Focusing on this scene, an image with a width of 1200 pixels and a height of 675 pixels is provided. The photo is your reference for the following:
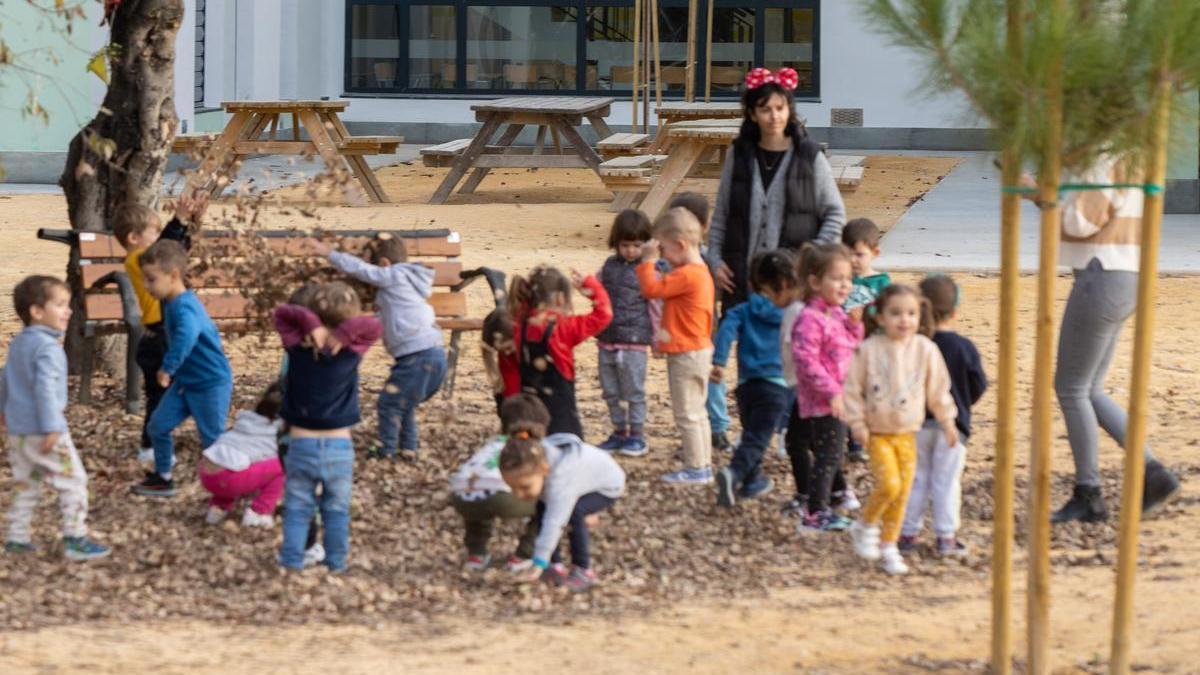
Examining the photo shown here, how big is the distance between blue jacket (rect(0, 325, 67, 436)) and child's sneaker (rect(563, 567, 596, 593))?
1.72 meters

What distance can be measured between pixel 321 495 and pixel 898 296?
6.41 feet

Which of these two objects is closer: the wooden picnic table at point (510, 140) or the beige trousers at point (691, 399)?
the beige trousers at point (691, 399)

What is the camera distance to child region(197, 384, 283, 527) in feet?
19.9

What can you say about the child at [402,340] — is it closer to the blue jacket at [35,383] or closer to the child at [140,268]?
the child at [140,268]

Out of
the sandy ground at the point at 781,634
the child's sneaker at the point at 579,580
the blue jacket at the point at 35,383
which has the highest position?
the blue jacket at the point at 35,383

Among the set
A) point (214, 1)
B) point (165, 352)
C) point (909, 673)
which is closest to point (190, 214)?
point (165, 352)

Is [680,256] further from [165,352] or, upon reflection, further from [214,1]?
[214,1]

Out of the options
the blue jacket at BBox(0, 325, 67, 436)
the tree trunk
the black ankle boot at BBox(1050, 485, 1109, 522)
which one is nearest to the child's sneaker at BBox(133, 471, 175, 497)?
the blue jacket at BBox(0, 325, 67, 436)

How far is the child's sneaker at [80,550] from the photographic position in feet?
18.9

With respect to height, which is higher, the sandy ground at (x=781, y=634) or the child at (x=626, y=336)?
the child at (x=626, y=336)

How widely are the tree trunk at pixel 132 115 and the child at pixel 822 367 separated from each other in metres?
3.43

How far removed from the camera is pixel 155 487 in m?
6.55

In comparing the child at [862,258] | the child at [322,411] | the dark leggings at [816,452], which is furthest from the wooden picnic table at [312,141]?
the child at [322,411]

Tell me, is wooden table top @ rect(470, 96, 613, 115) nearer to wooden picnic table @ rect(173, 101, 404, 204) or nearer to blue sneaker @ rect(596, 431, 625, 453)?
wooden picnic table @ rect(173, 101, 404, 204)
